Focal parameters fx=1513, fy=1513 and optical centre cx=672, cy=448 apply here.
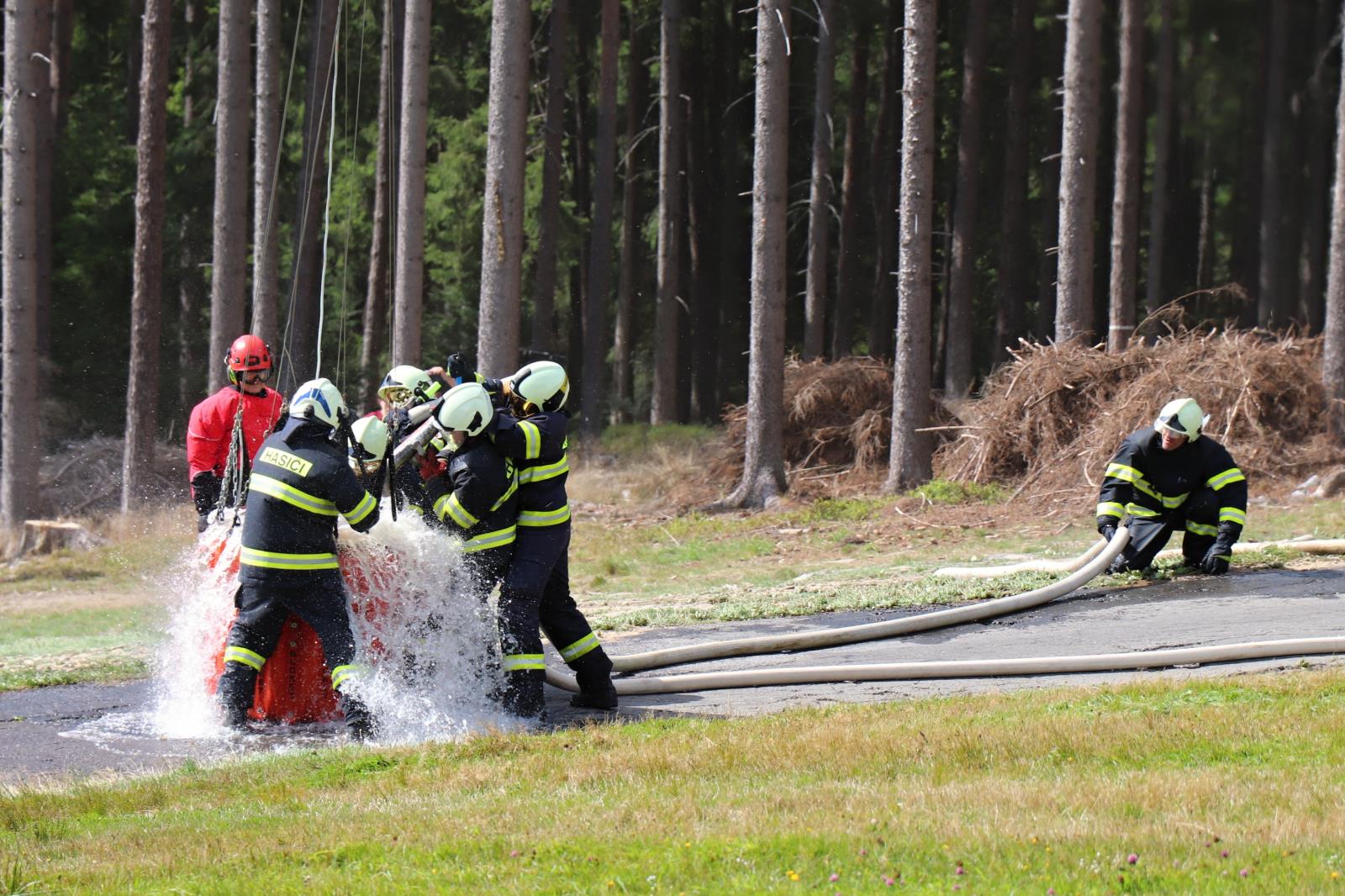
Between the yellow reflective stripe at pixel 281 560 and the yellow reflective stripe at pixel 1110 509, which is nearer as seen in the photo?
the yellow reflective stripe at pixel 281 560

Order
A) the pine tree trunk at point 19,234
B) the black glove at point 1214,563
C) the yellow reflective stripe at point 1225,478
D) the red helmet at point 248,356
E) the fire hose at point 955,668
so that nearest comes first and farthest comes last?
the fire hose at point 955,668, the red helmet at point 248,356, the yellow reflective stripe at point 1225,478, the black glove at point 1214,563, the pine tree trunk at point 19,234

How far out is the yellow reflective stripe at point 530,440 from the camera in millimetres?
7887

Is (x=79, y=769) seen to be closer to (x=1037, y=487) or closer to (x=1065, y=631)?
(x=1065, y=631)

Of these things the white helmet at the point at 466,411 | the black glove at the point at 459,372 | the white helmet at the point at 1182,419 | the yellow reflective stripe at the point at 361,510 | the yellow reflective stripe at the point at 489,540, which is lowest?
the yellow reflective stripe at the point at 489,540

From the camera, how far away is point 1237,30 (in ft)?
106

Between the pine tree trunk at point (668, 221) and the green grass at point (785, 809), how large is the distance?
22.3 meters

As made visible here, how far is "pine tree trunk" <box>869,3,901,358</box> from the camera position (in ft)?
109

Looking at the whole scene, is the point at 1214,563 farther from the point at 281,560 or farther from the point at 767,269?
the point at 767,269

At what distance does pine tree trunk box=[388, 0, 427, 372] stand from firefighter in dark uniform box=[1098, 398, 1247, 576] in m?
9.43

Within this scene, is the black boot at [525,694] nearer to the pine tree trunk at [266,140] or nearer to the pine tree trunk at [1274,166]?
the pine tree trunk at [266,140]

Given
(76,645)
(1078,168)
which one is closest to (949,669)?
(76,645)

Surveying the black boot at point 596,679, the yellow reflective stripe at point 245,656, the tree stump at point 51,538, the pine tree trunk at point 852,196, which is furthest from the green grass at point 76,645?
the pine tree trunk at point 852,196

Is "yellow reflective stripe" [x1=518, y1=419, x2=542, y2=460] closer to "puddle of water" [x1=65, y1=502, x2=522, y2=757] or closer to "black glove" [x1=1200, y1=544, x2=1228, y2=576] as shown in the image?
A: "puddle of water" [x1=65, y1=502, x2=522, y2=757]

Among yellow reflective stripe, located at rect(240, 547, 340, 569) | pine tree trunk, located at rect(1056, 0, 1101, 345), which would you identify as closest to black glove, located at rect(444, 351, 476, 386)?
yellow reflective stripe, located at rect(240, 547, 340, 569)
